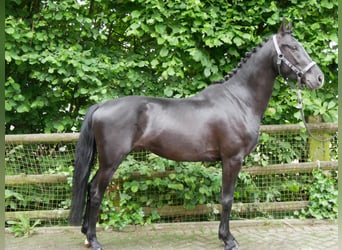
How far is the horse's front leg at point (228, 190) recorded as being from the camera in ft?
11.1

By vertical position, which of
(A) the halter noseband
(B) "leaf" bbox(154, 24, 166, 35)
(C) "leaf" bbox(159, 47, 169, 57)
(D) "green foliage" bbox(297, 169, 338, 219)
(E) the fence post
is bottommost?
(D) "green foliage" bbox(297, 169, 338, 219)

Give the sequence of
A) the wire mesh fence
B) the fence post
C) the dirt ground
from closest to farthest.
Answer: the dirt ground < the wire mesh fence < the fence post

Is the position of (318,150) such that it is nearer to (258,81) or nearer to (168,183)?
(258,81)

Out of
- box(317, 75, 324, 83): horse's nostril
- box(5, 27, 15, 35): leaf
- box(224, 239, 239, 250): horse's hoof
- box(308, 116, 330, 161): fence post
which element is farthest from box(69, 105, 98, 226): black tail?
box(308, 116, 330, 161): fence post

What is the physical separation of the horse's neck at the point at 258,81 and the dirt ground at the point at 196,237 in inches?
61.4

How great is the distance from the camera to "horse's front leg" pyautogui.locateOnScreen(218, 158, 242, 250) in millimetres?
3389

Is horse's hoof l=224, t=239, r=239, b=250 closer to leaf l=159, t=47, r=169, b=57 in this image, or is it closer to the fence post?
the fence post

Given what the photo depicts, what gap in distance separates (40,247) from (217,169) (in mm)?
2409

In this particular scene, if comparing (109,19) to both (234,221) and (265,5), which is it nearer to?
A: (265,5)

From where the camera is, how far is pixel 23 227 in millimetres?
4039

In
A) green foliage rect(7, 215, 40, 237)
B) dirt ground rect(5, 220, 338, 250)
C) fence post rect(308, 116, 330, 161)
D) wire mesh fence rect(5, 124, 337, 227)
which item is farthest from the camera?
fence post rect(308, 116, 330, 161)

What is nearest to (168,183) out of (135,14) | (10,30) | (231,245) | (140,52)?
(231,245)

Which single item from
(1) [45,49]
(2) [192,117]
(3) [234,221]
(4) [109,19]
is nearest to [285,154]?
(3) [234,221]

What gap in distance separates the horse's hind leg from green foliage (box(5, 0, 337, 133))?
1.34 metres
